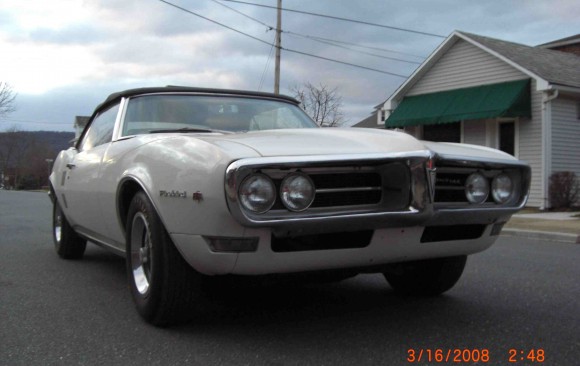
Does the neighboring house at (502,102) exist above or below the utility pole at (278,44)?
below

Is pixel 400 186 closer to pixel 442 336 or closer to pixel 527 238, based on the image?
pixel 442 336

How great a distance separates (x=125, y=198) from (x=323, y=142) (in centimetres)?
150

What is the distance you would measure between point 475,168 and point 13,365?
2736mm

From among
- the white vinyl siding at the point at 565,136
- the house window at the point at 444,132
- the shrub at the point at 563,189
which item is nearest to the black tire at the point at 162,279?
the shrub at the point at 563,189

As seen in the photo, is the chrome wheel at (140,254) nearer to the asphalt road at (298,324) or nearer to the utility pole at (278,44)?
the asphalt road at (298,324)

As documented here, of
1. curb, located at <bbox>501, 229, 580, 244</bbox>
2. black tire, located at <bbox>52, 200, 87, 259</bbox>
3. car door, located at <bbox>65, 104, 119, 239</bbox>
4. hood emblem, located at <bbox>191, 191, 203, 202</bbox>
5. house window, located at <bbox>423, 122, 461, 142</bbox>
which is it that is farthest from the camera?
house window, located at <bbox>423, 122, 461, 142</bbox>

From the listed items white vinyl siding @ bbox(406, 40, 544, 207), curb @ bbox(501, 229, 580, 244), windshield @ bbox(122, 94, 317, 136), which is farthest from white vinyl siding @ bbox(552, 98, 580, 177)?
windshield @ bbox(122, 94, 317, 136)

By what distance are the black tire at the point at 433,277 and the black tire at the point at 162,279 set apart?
4.85 feet

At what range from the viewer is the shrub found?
14.2 meters

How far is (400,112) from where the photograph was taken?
1789 cm

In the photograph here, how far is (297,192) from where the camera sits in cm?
282

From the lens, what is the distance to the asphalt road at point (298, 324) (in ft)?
9.66

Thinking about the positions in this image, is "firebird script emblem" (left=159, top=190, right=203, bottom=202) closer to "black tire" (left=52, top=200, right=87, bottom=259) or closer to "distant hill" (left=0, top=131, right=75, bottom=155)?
"black tire" (left=52, top=200, right=87, bottom=259)

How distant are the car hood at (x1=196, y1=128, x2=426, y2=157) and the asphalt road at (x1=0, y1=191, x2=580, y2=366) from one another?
1.06 meters
